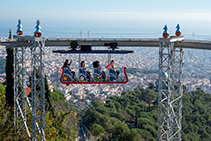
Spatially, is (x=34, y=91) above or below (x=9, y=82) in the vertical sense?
above

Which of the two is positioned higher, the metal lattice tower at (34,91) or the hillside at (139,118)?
the metal lattice tower at (34,91)

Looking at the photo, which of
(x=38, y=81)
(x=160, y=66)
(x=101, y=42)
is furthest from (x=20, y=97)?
(x=160, y=66)

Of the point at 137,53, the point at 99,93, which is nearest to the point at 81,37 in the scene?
the point at 99,93

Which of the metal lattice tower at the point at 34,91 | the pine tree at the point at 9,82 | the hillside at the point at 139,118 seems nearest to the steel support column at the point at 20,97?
the metal lattice tower at the point at 34,91

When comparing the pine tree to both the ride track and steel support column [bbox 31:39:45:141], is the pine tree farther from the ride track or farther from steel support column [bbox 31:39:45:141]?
steel support column [bbox 31:39:45:141]

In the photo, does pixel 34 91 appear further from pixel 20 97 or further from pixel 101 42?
pixel 101 42

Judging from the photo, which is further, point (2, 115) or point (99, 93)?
point (99, 93)

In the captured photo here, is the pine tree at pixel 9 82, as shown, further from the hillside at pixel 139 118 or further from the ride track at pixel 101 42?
the hillside at pixel 139 118

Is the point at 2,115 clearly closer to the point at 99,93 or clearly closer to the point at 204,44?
the point at 204,44
